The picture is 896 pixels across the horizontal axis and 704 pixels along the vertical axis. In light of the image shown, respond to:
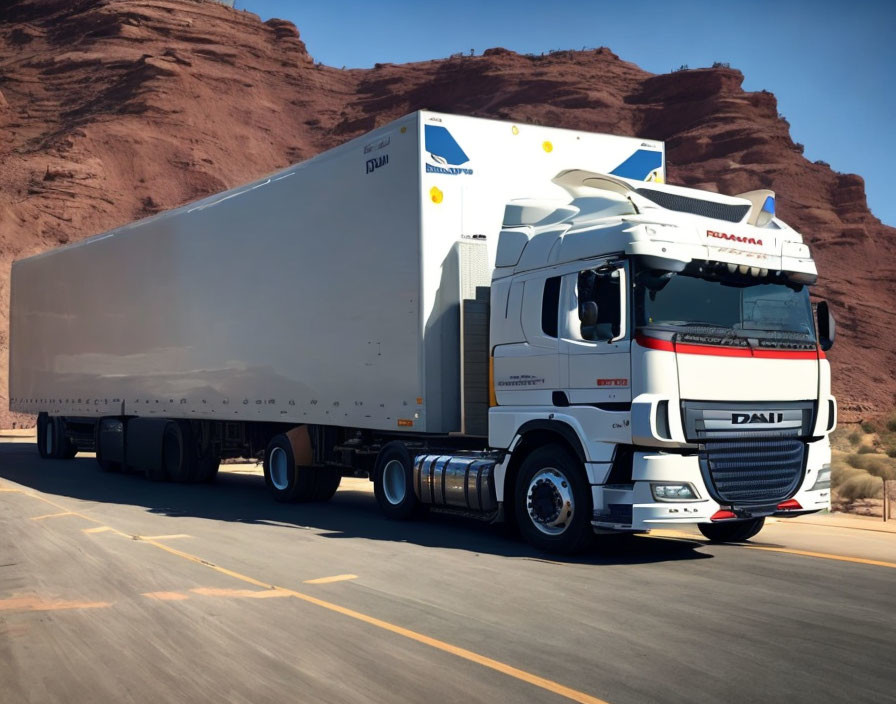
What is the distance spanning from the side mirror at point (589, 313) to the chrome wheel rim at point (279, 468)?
7.28 metres

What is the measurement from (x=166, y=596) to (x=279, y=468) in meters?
7.61

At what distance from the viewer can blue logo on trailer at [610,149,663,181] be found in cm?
1364

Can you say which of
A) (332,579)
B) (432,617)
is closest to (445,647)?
(432,617)

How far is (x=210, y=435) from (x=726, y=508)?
1173cm

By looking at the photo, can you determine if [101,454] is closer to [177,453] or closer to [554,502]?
[177,453]

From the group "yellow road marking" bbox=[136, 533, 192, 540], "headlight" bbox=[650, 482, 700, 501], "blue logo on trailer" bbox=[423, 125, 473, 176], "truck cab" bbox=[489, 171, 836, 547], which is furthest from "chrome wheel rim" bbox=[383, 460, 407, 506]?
"headlight" bbox=[650, 482, 700, 501]

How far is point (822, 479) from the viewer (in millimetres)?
10555

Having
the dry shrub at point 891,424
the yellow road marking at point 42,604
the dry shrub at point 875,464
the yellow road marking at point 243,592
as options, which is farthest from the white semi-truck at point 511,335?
the dry shrub at point 891,424

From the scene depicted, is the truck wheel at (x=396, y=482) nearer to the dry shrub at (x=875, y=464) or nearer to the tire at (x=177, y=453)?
the tire at (x=177, y=453)

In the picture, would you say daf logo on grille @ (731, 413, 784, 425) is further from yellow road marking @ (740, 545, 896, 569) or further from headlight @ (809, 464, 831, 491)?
yellow road marking @ (740, 545, 896, 569)

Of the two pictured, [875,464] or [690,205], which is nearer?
[690,205]

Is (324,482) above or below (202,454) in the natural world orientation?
below

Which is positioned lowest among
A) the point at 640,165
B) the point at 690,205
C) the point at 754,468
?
the point at 754,468

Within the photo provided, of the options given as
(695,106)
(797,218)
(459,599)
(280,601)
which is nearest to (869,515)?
(459,599)
